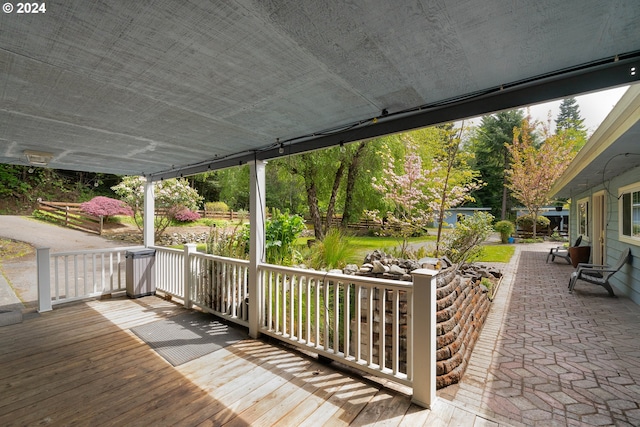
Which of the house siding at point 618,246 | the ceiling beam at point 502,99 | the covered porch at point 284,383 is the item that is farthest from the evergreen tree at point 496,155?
the ceiling beam at point 502,99

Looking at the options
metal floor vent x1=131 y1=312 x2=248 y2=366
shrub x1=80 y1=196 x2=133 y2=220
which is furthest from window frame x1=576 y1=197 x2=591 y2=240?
shrub x1=80 y1=196 x2=133 y2=220

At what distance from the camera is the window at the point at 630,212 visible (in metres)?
5.09

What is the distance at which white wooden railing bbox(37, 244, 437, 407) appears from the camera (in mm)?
2215

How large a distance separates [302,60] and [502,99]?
1.44 m

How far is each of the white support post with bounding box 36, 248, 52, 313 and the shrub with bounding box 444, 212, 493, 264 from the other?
7.00 metres

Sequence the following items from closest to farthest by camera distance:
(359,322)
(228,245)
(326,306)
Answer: (359,322) < (326,306) < (228,245)

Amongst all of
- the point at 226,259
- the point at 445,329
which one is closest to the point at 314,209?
the point at 226,259

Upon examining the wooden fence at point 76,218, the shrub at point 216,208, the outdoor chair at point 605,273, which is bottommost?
the outdoor chair at point 605,273

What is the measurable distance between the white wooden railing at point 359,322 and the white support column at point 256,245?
91 millimetres

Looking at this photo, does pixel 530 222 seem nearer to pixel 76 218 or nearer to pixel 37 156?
pixel 37 156

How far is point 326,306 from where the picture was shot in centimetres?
282

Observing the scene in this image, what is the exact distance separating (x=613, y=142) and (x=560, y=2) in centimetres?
347

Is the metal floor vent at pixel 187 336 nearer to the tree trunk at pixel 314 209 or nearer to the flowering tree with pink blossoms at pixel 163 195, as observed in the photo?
the tree trunk at pixel 314 209

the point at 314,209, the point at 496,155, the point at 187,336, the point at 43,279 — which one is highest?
the point at 496,155
